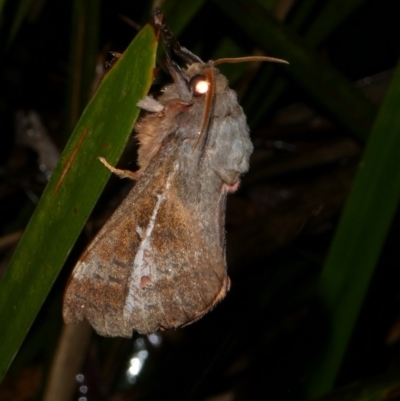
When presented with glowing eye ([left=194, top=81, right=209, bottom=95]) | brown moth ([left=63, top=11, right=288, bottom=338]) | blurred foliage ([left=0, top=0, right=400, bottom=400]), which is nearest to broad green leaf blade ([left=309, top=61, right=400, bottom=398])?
blurred foliage ([left=0, top=0, right=400, bottom=400])

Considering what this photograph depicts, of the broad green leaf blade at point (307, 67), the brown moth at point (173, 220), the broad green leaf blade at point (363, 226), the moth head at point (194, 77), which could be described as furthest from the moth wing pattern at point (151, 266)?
the broad green leaf blade at point (307, 67)

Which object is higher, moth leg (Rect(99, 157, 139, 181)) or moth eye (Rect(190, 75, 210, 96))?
moth eye (Rect(190, 75, 210, 96))

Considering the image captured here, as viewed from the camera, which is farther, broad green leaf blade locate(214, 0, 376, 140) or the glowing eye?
broad green leaf blade locate(214, 0, 376, 140)

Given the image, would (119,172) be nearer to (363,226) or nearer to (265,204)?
(363,226)

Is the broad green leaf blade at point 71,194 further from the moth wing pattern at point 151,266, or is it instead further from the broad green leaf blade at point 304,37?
the broad green leaf blade at point 304,37

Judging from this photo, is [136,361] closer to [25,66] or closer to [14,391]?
[14,391]

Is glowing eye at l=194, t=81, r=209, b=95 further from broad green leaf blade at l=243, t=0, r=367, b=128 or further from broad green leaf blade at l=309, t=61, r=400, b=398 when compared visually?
broad green leaf blade at l=243, t=0, r=367, b=128
